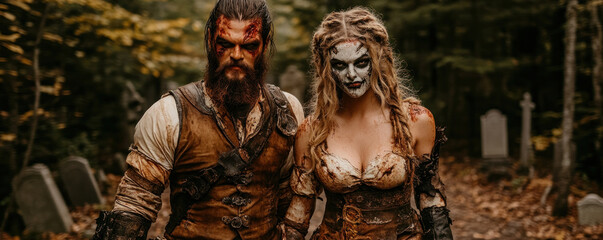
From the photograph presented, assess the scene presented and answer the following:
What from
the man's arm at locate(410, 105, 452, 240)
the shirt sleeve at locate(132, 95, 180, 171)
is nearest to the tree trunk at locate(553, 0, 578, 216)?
the man's arm at locate(410, 105, 452, 240)

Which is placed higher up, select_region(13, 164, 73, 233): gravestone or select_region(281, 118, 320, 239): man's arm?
select_region(281, 118, 320, 239): man's arm

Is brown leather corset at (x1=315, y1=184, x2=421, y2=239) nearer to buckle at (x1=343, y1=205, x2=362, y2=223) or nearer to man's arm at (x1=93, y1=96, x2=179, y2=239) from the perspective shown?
buckle at (x1=343, y1=205, x2=362, y2=223)

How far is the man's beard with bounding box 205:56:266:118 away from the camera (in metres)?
2.39

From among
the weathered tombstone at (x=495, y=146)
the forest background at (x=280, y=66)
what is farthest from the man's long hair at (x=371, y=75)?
the weathered tombstone at (x=495, y=146)

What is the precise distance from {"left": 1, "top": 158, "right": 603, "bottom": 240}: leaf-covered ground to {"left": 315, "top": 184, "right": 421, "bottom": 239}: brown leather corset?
4.09 m

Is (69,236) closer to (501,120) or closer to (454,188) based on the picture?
(454,188)

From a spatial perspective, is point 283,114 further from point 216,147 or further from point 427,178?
point 427,178

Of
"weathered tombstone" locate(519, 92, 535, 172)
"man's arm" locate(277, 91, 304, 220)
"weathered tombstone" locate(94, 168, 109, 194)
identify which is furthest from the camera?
"weathered tombstone" locate(519, 92, 535, 172)

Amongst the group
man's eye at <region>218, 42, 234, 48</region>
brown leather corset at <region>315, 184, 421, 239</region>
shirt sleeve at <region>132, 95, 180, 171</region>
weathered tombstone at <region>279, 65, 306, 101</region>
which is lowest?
brown leather corset at <region>315, 184, 421, 239</region>

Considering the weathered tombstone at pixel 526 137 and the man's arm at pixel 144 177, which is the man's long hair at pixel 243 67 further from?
the weathered tombstone at pixel 526 137

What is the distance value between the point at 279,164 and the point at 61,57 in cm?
548

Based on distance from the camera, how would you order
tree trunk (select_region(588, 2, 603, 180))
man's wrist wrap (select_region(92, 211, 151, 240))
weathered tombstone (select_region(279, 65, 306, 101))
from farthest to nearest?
weathered tombstone (select_region(279, 65, 306, 101)) → tree trunk (select_region(588, 2, 603, 180)) → man's wrist wrap (select_region(92, 211, 151, 240))

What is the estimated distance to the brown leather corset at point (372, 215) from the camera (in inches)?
95.3

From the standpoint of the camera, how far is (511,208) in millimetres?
7023
